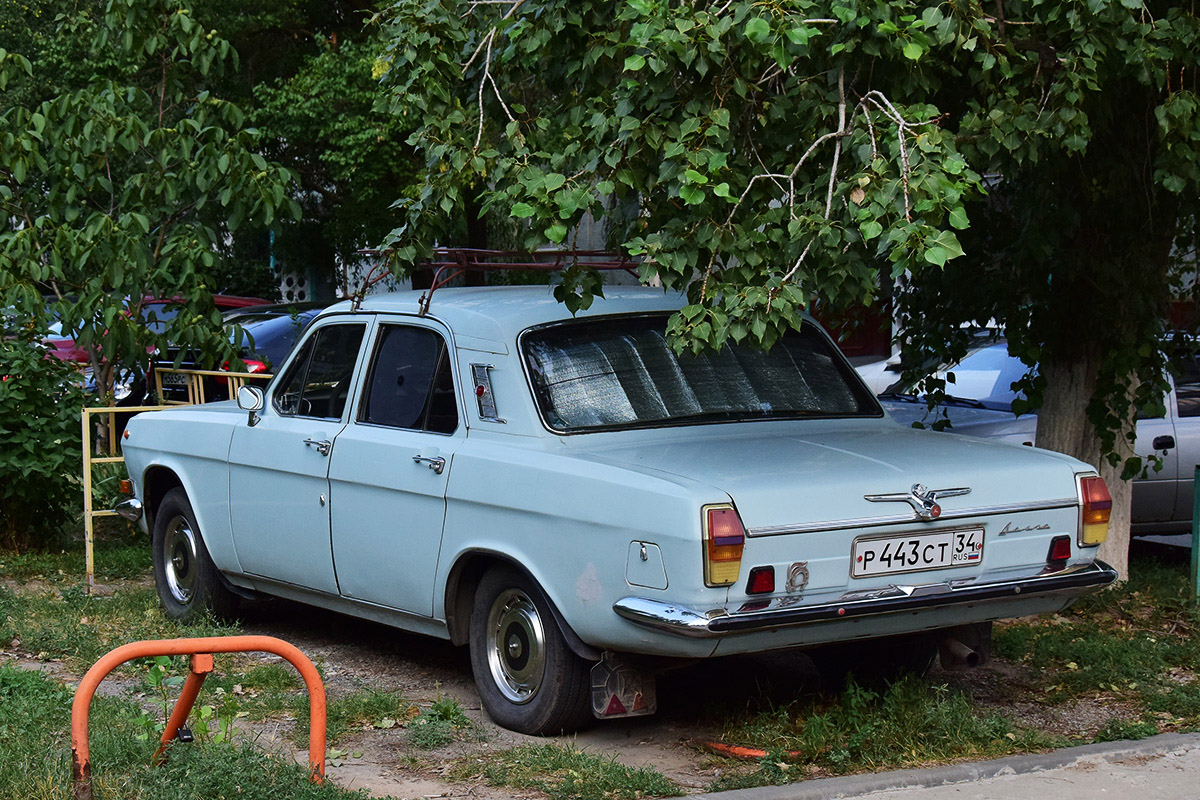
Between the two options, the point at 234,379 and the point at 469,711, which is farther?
the point at 234,379

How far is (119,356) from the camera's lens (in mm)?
9633

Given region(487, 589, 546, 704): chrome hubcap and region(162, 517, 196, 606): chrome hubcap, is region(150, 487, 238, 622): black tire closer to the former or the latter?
region(162, 517, 196, 606): chrome hubcap

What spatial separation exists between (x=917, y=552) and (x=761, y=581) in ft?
2.11

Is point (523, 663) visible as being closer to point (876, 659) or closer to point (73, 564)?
point (876, 659)

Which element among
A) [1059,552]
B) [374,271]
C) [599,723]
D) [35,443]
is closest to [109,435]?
[35,443]

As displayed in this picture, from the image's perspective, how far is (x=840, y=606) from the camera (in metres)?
4.77

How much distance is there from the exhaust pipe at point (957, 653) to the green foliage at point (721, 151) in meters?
1.41

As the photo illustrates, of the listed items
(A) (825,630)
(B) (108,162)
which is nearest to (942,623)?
(A) (825,630)

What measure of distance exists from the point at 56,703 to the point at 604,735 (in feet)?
6.96

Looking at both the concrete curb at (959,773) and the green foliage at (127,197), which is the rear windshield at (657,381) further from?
the green foliage at (127,197)

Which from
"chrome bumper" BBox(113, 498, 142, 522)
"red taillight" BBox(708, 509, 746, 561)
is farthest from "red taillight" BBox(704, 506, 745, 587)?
"chrome bumper" BBox(113, 498, 142, 522)

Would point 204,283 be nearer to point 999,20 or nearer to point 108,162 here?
point 108,162

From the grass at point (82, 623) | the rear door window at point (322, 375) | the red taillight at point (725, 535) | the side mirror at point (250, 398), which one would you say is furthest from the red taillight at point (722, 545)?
the grass at point (82, 623)

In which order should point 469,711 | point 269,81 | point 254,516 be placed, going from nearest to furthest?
point 469,711 < point 254,516 < point 269,81
